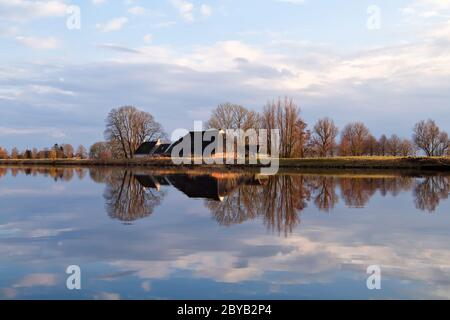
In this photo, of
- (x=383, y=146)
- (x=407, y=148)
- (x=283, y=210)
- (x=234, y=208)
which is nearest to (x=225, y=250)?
(x=283, y=210)

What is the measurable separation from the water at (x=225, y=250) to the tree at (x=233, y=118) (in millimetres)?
49739

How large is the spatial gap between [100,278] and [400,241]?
249 inches

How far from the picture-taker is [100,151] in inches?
3142

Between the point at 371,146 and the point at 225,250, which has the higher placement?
the point at 371,146

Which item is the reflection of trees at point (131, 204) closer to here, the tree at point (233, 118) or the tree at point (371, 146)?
the tree at point (233, 118)

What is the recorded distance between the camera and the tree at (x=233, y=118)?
64875 millimetres

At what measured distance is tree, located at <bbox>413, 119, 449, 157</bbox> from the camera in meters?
77.8

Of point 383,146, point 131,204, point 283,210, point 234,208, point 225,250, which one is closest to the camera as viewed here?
point 225,250

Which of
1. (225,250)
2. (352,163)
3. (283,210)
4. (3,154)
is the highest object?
(3,154)

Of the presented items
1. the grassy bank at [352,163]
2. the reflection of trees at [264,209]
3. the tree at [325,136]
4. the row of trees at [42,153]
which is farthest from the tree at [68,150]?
the reflection of trees at [264,209]

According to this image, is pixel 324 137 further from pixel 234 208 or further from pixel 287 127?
pixel 234 208

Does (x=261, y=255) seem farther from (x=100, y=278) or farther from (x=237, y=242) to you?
(x=100, y=278)

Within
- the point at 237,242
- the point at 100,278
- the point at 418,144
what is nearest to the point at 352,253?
the point at 237,242

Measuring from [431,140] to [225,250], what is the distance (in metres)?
79.6
